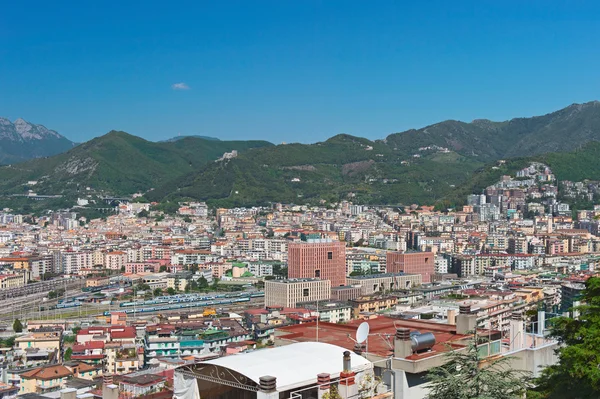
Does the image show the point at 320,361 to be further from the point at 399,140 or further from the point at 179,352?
the point at 399,140

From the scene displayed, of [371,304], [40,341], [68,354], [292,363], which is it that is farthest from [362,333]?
[371,304]

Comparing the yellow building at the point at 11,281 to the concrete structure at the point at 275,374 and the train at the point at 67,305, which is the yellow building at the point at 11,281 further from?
the concrete structure at the point at 275,374

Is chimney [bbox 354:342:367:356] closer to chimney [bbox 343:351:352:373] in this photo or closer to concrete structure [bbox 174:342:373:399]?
concrete structure [bbox 174:342:373:399]

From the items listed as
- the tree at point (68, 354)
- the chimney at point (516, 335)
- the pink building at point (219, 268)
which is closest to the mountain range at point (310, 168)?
the pink building at point (219, 268)

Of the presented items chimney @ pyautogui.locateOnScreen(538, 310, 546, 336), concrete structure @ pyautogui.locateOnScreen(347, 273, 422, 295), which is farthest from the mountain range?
chimney @ pyautogui.locateOnScreen(538, 310, 546, 336)

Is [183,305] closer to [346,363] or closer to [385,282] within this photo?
[385,282]

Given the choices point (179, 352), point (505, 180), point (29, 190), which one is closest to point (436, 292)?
A: point (179, 352)
